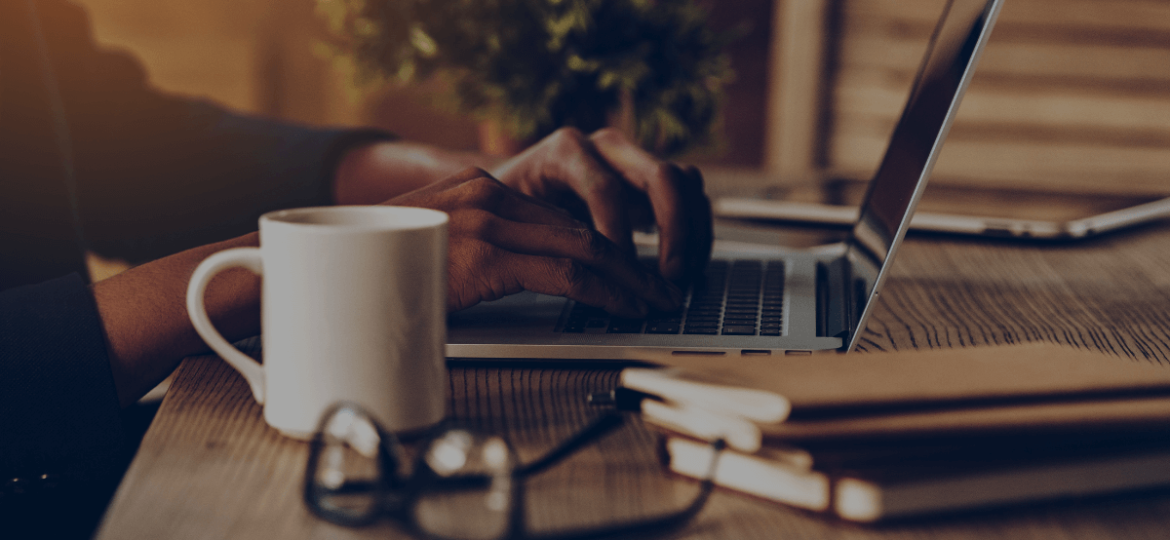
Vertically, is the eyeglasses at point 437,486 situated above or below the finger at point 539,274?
below

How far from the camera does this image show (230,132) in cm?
135

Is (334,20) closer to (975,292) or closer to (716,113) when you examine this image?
(716,113)

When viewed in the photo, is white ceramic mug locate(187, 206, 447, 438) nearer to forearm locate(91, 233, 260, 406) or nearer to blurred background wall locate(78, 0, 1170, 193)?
forearm locate(91, 233, 260, 406)

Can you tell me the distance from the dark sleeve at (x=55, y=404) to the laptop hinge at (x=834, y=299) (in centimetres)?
49

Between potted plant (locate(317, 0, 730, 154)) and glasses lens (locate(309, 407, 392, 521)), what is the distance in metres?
0.83

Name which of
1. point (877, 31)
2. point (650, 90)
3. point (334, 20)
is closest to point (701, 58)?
point (650, 90)

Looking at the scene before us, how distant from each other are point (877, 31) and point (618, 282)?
278 centimetres

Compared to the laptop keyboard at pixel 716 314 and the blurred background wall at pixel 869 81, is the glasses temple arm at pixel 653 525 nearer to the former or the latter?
the laptop keyboard at pixel 716 314

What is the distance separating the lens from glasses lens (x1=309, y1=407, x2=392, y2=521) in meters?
0.38

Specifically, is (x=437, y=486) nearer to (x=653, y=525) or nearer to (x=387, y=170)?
(x=653, y=525)

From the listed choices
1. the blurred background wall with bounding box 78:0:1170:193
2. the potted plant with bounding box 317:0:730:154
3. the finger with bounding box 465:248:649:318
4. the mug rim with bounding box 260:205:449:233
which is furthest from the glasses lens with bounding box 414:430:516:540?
the blurred background wall with bounding box 78:0:1170:193

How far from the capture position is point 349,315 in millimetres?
421

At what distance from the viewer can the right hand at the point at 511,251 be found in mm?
601

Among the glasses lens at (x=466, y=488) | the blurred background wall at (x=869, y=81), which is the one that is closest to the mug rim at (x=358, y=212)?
the glasses lens at (x=466, y=488)
